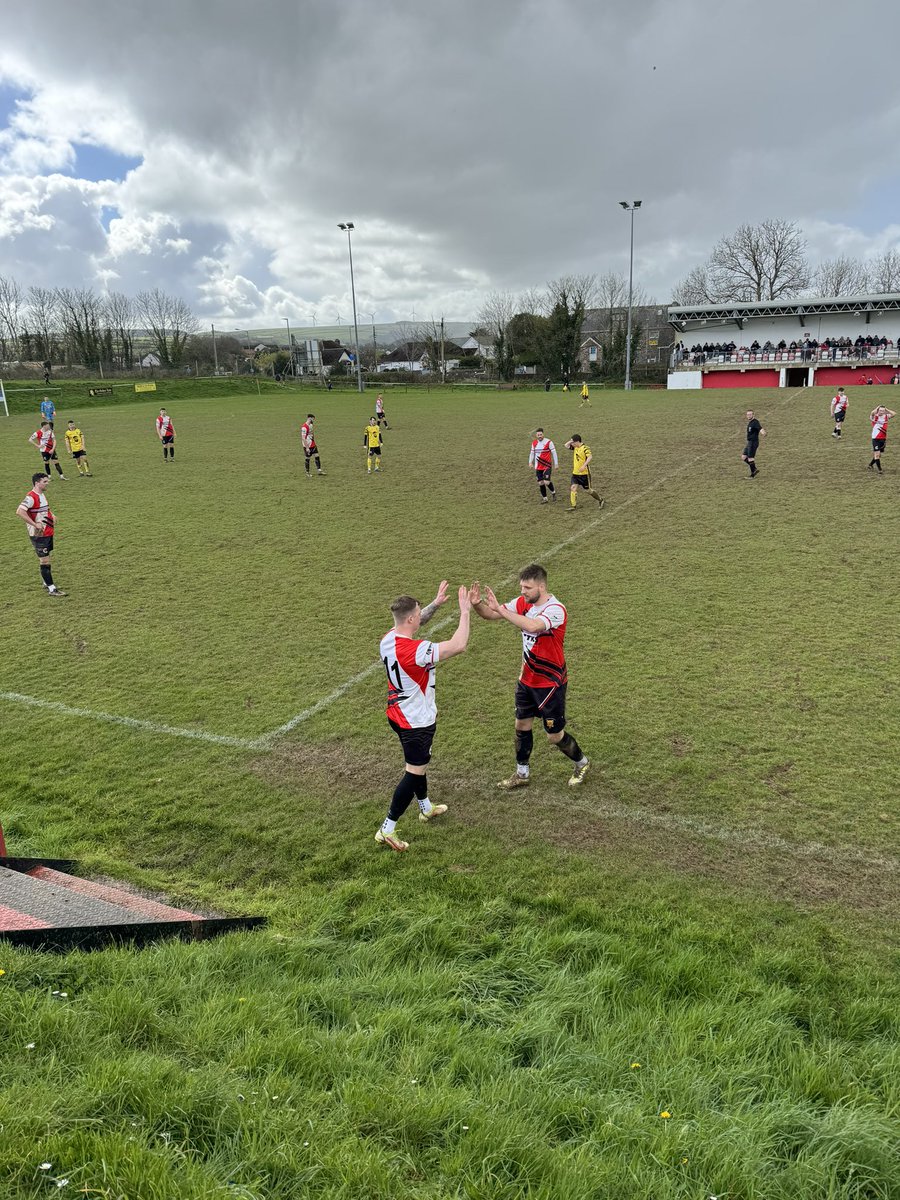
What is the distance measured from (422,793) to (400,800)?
0.38 m

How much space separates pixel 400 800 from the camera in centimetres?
586

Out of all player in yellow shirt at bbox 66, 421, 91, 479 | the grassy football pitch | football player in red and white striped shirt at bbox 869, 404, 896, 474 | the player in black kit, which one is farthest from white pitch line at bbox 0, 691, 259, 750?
football player in red and white striped shirt at bbox 869, 404, 896, 474

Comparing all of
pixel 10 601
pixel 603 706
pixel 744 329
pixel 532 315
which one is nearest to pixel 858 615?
pixel 603 706

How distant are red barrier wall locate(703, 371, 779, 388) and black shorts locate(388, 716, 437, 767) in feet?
194

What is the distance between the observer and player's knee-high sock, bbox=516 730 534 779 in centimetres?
680

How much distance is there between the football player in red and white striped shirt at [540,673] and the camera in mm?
6309

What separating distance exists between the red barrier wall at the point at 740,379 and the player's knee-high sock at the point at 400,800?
59.4 m

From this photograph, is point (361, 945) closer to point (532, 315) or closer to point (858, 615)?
point (858, 615)

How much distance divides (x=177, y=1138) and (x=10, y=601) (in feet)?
40.7

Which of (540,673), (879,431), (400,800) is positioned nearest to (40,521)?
(400,800)

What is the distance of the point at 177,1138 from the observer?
8.26 ft

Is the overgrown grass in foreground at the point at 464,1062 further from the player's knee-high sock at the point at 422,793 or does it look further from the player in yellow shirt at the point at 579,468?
the player in yellow shirt at the point at 579,468

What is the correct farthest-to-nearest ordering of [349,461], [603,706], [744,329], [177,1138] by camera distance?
[744,329] < [349,461] < [603,706] < [177,1138]

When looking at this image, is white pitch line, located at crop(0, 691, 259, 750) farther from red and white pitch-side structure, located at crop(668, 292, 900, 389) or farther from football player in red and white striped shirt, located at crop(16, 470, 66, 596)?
red and white pitch-side structure, located at crop(668, 292, 900, 389)
